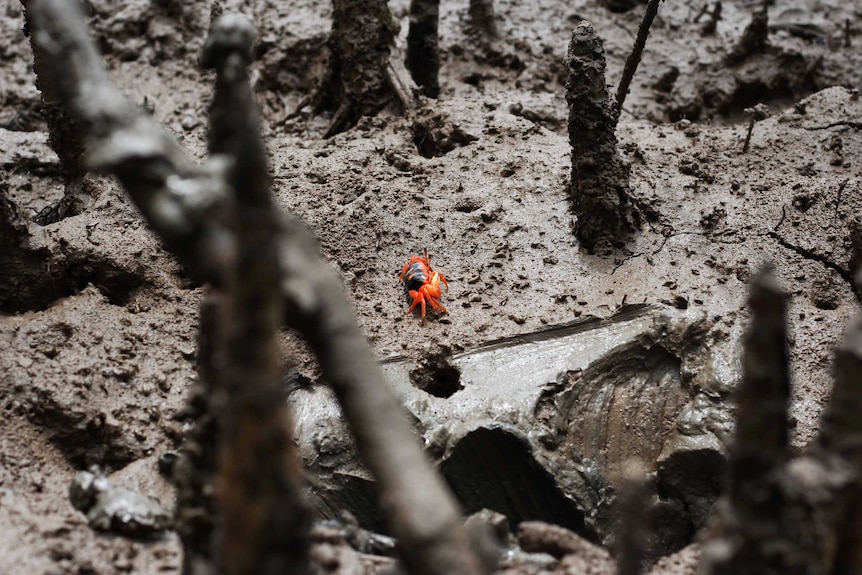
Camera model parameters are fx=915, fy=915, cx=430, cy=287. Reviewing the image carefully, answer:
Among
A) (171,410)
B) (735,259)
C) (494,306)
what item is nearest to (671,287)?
(735,259)

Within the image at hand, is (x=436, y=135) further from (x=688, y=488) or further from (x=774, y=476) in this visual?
(x=774, y=476)

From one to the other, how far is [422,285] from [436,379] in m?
0.64

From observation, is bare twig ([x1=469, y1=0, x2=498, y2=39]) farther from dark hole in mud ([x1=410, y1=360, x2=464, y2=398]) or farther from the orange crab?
dark hole in mud ([x1=410, y1=360, x2=464, y2=398])

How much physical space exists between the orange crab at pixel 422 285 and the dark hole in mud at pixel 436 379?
0.44 meters

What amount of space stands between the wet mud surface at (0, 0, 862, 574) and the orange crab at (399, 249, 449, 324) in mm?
89

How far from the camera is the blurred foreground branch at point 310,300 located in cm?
244

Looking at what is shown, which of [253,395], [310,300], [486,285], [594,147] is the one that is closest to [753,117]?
[594,147]

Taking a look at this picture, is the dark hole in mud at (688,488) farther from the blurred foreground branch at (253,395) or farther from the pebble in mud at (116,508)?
the blurred foreground branch at (253,395)

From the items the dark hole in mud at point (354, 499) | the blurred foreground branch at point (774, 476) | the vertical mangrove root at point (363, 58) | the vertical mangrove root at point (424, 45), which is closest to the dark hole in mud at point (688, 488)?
the dark hole in mud at point (354, 499)

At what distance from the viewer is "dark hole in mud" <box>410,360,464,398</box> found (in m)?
4.73

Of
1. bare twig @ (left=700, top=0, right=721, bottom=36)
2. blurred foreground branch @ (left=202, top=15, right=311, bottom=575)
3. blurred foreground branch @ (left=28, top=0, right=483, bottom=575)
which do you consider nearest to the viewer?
blurred foreground branch @ (left=202, top=15, right=311, bottom=575)

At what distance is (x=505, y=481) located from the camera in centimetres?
426

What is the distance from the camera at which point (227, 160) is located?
2590 millimetres

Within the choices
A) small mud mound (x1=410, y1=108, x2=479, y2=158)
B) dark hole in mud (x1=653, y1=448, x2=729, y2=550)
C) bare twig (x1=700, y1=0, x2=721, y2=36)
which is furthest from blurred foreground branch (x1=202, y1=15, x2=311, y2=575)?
bare twig (x1=700, y1=0, x2=721, y2=36)
